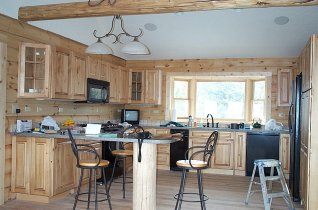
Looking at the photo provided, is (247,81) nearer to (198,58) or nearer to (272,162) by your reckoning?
(198,58)

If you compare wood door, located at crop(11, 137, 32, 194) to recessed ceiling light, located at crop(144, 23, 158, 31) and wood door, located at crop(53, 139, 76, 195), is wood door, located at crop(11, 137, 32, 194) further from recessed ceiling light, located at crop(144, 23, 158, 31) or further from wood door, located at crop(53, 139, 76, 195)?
recessed ceiling light, located at crop(144, 23, 158, 31)

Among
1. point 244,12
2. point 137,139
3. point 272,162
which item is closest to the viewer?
point 137,139

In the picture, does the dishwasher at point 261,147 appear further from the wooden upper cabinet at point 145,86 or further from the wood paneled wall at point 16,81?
the wood paneled wall at point 16,81

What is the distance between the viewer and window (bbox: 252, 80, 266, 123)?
7.12 m

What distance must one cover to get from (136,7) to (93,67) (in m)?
2.01

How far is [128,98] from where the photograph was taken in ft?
23.2

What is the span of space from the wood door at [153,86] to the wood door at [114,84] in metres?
0.72

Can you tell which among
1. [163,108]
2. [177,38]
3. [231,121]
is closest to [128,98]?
[163,108]

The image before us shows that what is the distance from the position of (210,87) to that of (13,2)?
15.4ft

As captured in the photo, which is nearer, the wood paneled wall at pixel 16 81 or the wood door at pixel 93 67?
the wood paneled wall at pixel 16 81

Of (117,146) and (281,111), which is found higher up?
(281,111)

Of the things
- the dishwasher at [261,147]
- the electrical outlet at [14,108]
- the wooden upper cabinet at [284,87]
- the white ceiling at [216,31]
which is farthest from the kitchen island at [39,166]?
the wooden upper cabinet at [284,87]

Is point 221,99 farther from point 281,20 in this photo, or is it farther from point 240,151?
point 281,20

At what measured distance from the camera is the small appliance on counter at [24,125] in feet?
14.4
